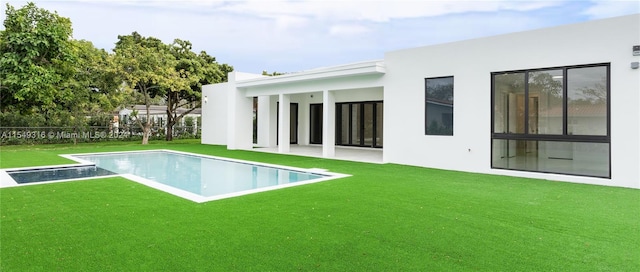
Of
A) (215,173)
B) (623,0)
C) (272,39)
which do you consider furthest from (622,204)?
(272,39)

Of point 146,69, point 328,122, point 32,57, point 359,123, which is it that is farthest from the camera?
point 146,69

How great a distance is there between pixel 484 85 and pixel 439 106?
1.47 meters

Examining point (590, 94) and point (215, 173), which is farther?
point (215, 173)

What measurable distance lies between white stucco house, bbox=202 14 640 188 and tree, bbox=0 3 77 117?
37.5ft

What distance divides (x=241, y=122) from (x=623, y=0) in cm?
1517

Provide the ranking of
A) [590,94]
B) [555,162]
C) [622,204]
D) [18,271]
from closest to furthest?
[18,271]
[622,204]
[590,94]
[555,162]

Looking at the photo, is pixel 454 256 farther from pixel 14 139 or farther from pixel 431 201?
pixel 14 139

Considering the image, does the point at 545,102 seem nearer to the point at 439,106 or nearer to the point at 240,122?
the point at 439,106

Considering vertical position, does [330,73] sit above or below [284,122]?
above

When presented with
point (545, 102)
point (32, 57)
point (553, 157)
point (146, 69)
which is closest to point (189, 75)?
point (146, 69)

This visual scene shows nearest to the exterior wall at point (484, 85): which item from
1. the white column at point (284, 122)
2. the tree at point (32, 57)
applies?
the white column at point (284, 122)

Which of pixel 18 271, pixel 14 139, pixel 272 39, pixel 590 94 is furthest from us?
pixel 272 39

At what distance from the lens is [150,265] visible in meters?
3.70

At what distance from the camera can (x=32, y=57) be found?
16.3m
